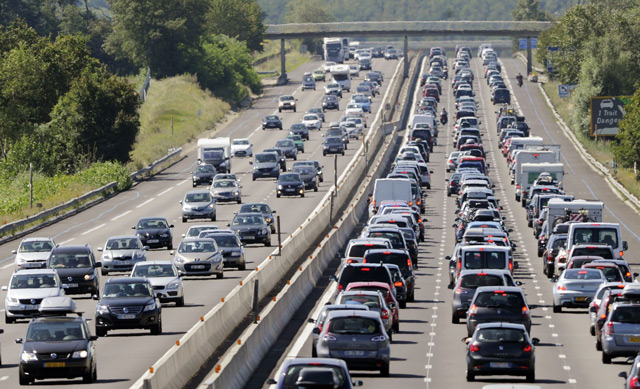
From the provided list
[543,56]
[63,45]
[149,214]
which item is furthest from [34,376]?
[543,56]

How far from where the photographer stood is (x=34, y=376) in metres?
28.5

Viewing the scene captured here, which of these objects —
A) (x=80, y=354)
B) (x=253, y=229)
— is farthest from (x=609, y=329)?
(x=253, y=229)

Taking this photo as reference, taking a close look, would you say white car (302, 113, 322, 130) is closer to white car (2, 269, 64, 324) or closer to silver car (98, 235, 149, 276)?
silver car (98, 235, 149, 276)

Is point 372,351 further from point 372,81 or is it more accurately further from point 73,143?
point 372,81

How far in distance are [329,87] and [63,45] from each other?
139 feet

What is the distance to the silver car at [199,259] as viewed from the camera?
157 ft

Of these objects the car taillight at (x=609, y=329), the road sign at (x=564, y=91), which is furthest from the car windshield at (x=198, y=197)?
the road sign at (x=564, y=91)

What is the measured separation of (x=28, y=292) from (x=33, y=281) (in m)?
0.61

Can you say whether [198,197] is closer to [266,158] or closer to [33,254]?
[33,254]

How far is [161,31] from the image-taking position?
148 meters

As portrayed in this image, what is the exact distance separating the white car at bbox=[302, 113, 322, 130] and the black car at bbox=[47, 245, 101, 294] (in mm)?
74910

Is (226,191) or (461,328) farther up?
(461,328)

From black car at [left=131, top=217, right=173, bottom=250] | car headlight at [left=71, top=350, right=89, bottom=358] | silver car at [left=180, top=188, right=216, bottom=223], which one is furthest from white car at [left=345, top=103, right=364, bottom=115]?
car headlight at [left=71, top=350, right=89, bottom=358]

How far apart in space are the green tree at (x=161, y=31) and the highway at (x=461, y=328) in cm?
6433
